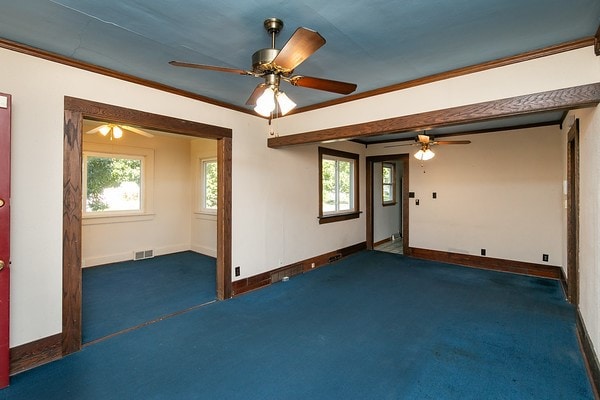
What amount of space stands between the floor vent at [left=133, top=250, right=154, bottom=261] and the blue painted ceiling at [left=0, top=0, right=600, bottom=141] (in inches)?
157

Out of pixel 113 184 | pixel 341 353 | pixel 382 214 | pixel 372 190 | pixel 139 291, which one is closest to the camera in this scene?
pixel 341 353

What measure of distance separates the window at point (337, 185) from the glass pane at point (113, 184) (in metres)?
3.73

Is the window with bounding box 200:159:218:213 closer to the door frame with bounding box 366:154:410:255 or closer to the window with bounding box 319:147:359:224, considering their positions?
the window with bounding box 319:147:359:224

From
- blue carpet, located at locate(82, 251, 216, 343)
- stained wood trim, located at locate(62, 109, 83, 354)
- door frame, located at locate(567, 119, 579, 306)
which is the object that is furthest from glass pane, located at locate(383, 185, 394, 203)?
stained wood trim, located at locate(62, 109, 83, 354)

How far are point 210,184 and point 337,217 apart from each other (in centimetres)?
285

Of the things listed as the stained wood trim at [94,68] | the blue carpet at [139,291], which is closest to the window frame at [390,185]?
the blue carpet at [139,291]

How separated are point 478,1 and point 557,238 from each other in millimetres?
4491

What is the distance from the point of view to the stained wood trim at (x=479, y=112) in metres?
2.18

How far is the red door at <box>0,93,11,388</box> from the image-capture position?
205 centimetres

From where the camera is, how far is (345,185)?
6289 millimetres

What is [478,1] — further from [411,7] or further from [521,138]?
[521,138]

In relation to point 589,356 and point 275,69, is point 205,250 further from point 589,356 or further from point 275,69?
point 589,356

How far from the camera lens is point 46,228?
7.88ft

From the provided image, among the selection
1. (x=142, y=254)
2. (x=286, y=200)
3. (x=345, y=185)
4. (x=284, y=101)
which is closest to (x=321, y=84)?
(x=284, y=101)
